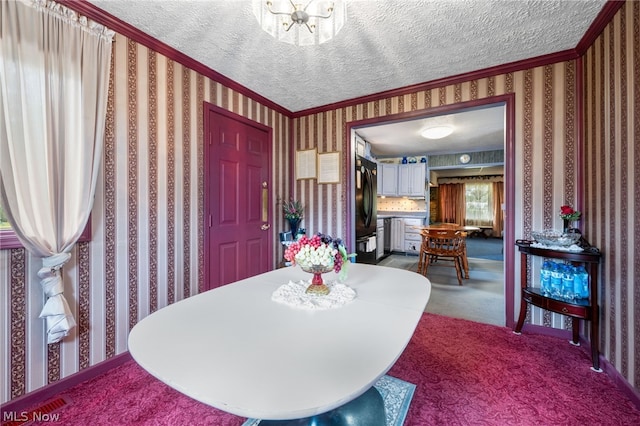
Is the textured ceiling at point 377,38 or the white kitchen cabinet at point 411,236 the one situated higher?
the textured ceiling at point 377,38

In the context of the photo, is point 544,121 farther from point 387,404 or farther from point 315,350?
point 315,350

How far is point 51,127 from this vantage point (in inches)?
58.9

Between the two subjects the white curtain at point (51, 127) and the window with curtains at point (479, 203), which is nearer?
the white curtain at point (51, 127)

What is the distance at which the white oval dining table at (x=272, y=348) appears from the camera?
60cm

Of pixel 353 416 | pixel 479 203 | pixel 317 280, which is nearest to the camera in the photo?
pixel 353 416

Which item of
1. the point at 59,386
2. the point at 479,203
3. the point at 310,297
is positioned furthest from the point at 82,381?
A: the point at 479,203

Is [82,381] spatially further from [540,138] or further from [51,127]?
[540,138]

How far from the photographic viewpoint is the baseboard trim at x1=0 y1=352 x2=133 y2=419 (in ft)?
4.68

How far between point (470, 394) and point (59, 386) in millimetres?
2508

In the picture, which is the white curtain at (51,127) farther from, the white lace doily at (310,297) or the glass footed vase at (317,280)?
the glass footed vase at (317,280)

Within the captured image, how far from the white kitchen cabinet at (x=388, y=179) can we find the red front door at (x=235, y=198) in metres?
3.61

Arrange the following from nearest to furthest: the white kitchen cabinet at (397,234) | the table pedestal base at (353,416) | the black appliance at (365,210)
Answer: the table pedestal base at (353,416), the black appliance at (365,210), the white kitchen cabinet at (397,234)

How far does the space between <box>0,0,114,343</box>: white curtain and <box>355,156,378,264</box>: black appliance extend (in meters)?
2.69

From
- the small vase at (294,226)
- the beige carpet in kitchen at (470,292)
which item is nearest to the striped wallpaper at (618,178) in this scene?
the beige carpet in kitchen at (470,292)
